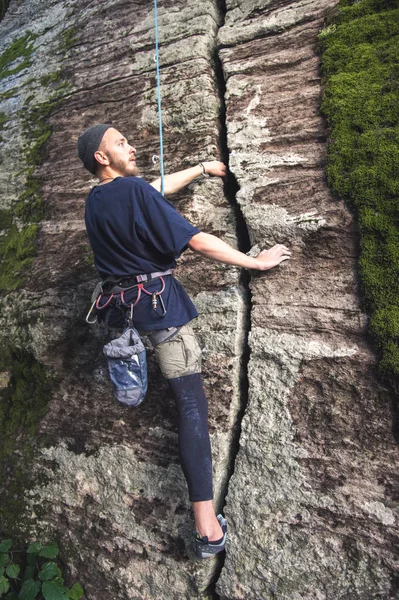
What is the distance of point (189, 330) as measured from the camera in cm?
416

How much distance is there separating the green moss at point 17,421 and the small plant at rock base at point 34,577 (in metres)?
0.29

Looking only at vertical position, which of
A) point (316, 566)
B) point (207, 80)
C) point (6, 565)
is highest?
point (207, 80)

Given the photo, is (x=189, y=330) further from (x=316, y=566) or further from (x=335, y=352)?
(x=316, y=566)

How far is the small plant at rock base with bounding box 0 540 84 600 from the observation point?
4336 millimetres

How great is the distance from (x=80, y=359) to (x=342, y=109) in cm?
417

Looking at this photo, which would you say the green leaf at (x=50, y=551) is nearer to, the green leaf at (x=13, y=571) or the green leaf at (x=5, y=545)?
the green leaf at (x=13, y=571)

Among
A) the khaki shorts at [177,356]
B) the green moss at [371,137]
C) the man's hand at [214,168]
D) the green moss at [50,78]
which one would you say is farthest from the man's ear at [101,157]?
the green moss at [50,78]

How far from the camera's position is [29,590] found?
4414mm

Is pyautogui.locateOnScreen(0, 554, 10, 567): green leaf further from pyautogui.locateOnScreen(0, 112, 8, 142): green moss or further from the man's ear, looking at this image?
pyautogui.locateOnScreen(0, 112, 8, 142): green moss

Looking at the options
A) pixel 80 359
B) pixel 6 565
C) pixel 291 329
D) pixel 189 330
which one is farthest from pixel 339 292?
pixel 6 565

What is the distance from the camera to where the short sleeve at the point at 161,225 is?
3.79m

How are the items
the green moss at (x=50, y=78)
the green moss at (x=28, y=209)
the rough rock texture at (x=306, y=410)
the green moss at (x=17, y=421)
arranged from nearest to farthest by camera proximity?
the rough rock texture at (x=306, y=410)
the green moss at (x=17, y=421)
the green moss at (x=28, y=209)
the green moss at (x=50, y=78)

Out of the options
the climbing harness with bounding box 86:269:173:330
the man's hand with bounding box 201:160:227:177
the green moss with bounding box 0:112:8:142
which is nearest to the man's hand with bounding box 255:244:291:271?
the climbing harness with bounding box 86:269:173:330

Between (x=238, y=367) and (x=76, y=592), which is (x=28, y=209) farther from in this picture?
(x=76, y=592)
